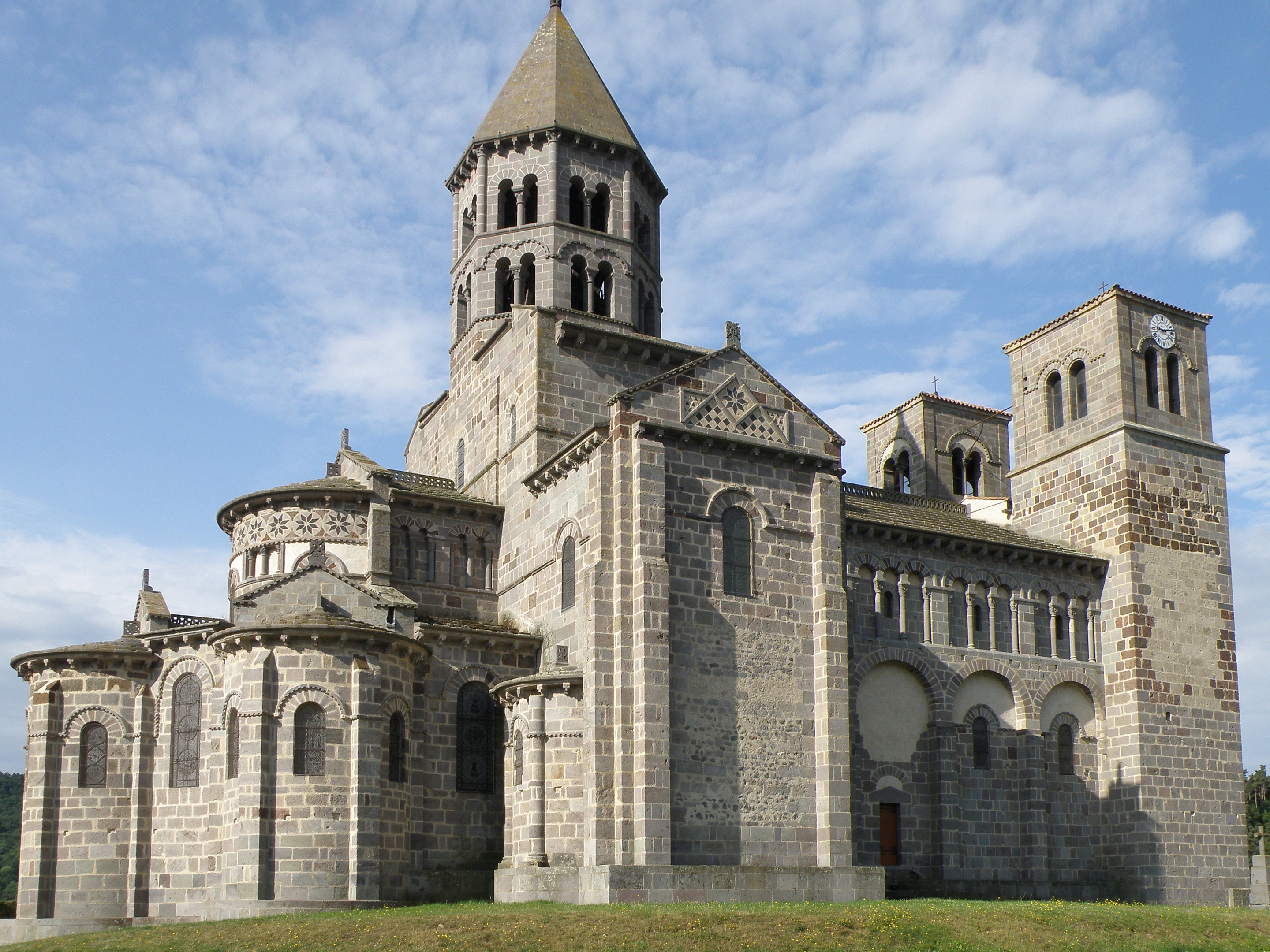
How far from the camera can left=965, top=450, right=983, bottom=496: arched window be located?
51219 mm

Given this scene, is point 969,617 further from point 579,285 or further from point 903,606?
point 579,285

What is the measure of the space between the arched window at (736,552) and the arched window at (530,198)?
530 inches

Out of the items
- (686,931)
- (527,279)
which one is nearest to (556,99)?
(527,279)

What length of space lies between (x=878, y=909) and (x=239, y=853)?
1402 cm

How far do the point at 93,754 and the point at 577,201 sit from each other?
21.2 meters

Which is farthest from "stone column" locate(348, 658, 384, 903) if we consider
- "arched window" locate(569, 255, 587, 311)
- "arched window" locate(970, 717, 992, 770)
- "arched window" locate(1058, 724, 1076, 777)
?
A: "arched window" locate(1058, 724, 1076, 777)

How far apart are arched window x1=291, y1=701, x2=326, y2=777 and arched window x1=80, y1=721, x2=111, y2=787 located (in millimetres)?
7183

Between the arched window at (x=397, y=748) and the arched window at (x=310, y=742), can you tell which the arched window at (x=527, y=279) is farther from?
the arched window at (x=310, y=742)

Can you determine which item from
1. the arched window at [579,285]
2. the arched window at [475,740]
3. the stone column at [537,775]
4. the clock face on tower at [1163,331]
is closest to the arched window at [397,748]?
the arched window at [475,740]

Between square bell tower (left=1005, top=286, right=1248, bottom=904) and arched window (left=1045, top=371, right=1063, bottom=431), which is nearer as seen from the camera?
square bell tower (left=1005, top=286, right=1248, bottom=904)

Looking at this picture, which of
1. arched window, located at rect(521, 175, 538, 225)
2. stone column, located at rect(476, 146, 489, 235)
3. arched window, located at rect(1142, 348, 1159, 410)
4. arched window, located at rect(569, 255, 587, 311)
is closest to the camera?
arched window, located at rect(569, 255, 587, 311)

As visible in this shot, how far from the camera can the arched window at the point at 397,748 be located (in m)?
31.5

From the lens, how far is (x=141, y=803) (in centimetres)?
3366

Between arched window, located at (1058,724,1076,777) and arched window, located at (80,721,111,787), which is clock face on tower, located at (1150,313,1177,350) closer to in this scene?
arched window, located at (1058,724,1076,777)
